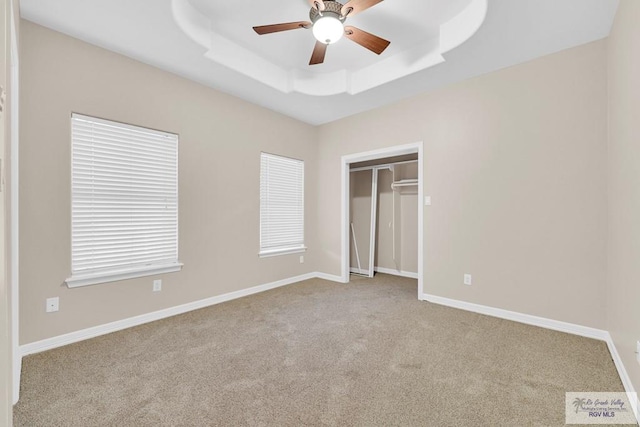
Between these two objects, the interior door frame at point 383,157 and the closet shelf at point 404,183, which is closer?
the interior door frame at point 383,157

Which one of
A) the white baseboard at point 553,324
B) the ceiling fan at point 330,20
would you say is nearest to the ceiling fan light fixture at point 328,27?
the ceiling fan at point 330,20

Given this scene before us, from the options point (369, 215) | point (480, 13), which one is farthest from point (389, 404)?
point (369, 215)

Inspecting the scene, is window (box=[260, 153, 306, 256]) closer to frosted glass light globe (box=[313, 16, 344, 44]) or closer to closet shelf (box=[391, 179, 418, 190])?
closet shelf (box=[391, 179, 418, 190])

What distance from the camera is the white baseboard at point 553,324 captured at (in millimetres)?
1948

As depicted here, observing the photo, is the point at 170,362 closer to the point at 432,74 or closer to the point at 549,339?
the point at 549,339

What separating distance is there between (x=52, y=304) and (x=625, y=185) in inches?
180

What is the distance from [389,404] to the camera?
177 cm

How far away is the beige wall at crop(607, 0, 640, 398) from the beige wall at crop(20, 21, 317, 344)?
368cm

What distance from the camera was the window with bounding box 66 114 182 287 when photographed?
2.65 m

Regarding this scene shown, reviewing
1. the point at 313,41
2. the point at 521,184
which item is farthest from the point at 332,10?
the point at 521,184

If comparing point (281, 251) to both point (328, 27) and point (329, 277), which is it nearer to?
point (329, 277)

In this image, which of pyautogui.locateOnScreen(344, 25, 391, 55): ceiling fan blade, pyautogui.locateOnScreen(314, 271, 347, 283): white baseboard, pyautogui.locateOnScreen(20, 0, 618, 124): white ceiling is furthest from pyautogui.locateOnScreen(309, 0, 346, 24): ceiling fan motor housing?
pyautogui.locateOnScreen(314, 271, 347, 283): white baseboard

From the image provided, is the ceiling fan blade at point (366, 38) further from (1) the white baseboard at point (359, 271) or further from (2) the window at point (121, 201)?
(1) the white baseboard at point (359, 271)

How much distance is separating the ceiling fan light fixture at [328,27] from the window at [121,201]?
203 cm
